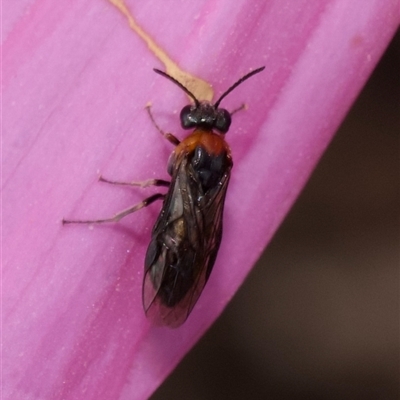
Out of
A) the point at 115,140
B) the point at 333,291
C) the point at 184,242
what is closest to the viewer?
Answer: the point at 115,140

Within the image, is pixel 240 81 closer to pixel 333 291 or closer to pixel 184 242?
pixel 184 242

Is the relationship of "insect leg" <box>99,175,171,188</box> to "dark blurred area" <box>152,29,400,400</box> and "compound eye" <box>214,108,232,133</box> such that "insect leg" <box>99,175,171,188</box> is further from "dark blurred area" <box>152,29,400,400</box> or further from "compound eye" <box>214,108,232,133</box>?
"dark blurred area" <box>152,29,400,400</box>

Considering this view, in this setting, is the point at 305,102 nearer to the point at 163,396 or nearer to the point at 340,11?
the point at 340,11

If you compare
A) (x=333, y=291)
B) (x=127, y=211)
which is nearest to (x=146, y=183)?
(x=127, y=211)

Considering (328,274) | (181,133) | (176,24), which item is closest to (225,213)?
(181,133)

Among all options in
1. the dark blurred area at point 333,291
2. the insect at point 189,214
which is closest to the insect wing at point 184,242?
the insect at point 189,214

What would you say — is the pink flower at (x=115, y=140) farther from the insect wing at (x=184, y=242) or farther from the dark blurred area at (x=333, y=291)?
the dark blurred area at (x=333, y=291)
